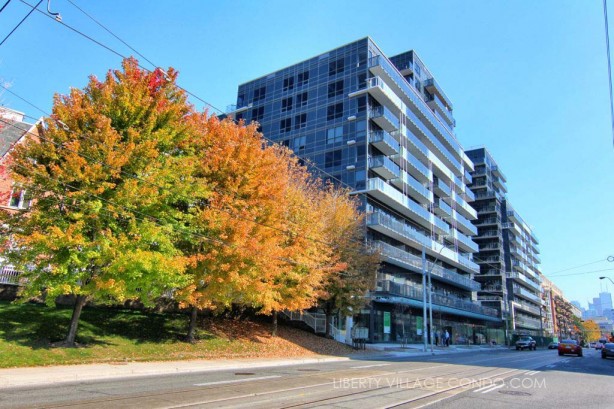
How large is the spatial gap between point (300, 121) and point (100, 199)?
36.9 metres

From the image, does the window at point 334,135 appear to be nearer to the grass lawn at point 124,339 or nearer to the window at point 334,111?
the window at point 334,111

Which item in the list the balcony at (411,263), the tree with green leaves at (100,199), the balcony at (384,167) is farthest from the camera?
the balcony at (384,167)


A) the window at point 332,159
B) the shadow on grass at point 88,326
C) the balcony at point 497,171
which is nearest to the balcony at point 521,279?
the balcony at point 497,171

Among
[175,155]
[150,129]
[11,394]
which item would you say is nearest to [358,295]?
[175,155]

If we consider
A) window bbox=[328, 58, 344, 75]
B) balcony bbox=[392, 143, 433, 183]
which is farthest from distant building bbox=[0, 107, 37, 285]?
balcony bbox=[392, 143, 433, 183]

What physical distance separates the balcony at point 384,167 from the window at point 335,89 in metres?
9.39

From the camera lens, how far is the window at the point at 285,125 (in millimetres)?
52159

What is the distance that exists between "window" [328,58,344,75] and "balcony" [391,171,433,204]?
14236 millimetres

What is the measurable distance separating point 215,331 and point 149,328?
4233 mm

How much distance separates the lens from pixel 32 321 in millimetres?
18344

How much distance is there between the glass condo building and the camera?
4462 centimetres

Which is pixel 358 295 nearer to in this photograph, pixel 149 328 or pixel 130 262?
pixel 149 328

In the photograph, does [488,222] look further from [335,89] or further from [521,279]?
[335,89]

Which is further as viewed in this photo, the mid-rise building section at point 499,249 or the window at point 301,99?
the mid-rise building section at point 499,249
